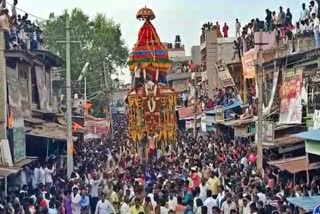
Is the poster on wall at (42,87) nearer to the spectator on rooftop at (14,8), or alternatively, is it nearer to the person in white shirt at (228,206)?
the spectator on rooftop at (14,8)

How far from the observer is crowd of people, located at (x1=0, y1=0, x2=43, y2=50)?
25.9 meters

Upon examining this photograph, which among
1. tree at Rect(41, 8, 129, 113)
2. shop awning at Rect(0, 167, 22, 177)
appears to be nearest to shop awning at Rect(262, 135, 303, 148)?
shop awning at Rect(0, 167, 22, 177)

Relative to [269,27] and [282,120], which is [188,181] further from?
[269,27]

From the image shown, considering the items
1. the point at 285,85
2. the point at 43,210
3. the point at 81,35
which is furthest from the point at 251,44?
the point at 81,35

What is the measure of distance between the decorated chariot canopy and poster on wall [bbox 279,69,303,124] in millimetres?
8675

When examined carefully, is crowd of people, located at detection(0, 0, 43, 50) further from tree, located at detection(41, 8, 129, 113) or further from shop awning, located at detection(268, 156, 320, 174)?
tree, located at detection(41, 8, 129, 113)

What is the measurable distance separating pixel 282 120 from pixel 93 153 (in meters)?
10.9

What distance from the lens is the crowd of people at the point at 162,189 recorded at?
16.6m

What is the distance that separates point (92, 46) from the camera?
2657 inches

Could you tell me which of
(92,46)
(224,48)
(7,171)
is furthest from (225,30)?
(7,171)

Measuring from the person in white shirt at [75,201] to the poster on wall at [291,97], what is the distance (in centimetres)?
812

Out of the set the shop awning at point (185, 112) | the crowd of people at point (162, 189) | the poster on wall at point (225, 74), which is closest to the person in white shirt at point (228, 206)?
the crowd of people at point (162, 189)

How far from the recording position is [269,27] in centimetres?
3244

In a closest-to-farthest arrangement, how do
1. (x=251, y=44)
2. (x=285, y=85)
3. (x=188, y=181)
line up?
1. (x=188, y=181)
2. (x=285, y=85)
3. (x=251, y=44)
